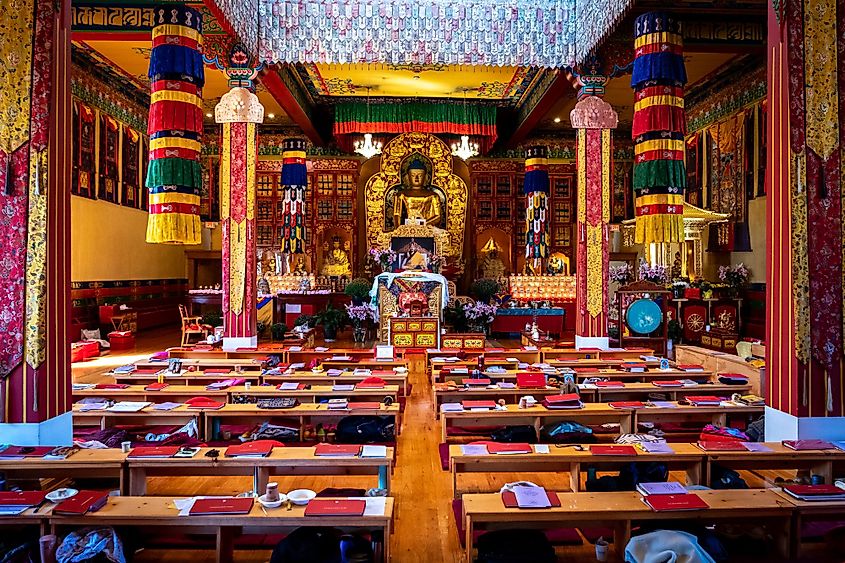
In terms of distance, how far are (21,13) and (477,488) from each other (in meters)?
4.37

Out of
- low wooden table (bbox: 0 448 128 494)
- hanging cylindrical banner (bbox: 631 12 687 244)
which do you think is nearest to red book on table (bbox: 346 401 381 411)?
low wooden table (bbox: 0 448 128 494)

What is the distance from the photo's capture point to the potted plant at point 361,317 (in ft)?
38.5

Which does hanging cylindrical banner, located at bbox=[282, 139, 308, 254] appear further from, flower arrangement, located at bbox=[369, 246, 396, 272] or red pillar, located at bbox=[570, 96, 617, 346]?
red pillar, located at bbox=[570, 96, 617, 346]

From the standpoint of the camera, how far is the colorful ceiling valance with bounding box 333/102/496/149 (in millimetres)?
Result: 14992

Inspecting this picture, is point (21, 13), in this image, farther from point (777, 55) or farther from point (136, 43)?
point (136, 43)

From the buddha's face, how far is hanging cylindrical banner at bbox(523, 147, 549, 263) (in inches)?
152

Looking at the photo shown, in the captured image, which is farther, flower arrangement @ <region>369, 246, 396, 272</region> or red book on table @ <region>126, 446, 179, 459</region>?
flower arrangement @ <region>369, 246, 396, 272</region>

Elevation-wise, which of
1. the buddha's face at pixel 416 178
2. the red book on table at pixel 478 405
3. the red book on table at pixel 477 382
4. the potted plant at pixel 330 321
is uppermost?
the buddha's face at pixel 416 178

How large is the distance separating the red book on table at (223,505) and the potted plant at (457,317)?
30.5ft

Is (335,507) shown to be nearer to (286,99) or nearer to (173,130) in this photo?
(173,130)

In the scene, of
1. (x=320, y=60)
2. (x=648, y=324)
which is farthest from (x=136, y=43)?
(x=648, y=324)

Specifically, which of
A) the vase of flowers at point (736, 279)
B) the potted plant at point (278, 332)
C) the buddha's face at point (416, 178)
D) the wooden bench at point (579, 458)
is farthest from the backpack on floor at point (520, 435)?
the buddha's face at point (416, 178)

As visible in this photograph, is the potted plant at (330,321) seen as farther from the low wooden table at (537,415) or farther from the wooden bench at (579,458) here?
the wooden bench at (579,458)

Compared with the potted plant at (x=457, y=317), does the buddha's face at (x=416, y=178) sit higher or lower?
higher
